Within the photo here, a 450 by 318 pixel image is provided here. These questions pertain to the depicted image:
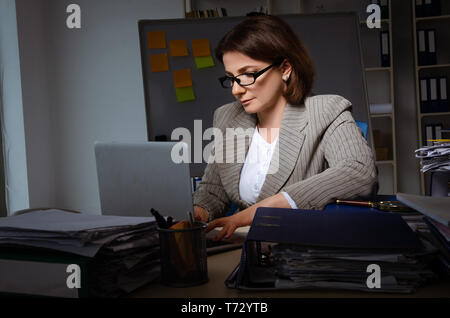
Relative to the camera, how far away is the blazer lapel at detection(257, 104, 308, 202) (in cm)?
157

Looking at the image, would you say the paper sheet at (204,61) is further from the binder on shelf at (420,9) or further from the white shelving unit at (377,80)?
the binder on shelf at (420,9)

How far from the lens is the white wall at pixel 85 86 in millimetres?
4363

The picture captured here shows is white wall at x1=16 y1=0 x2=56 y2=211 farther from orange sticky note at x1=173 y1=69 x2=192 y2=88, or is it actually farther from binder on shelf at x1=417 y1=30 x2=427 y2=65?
binder on shelf at x1=417 y1=30 x2=427 y2=65

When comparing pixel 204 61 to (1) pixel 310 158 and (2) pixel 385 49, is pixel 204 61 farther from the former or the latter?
(2) pixel 385 49

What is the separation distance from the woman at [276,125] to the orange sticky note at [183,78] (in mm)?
1198

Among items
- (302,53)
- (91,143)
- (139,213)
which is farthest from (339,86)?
(91,143)

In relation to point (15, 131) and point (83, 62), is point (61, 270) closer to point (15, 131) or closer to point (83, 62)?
point (15, 131)

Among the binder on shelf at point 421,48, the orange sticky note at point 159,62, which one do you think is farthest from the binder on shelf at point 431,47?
the orange sticky note at point 159,62

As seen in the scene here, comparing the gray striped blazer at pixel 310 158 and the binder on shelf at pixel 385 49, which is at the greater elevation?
the binder on shelf at pixel 385 49

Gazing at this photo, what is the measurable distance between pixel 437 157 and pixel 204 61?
6.31 feet

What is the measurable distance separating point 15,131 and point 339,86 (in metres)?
2.78

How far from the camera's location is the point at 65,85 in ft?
14.7

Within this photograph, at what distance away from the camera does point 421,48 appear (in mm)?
3889
